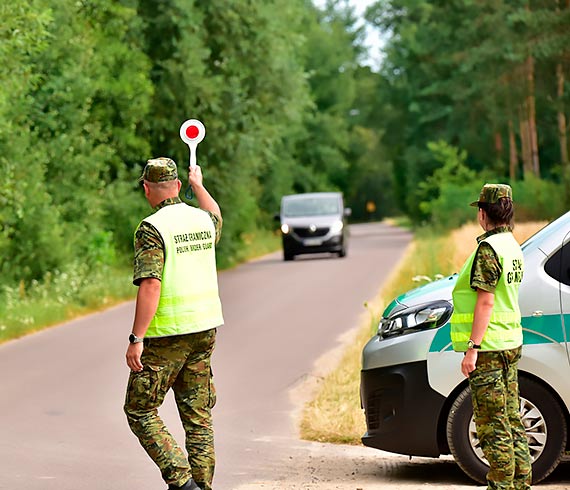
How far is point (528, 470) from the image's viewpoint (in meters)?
7.18

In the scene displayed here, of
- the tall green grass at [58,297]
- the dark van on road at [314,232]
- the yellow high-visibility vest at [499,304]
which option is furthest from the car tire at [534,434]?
the dark van on road at [314,232]

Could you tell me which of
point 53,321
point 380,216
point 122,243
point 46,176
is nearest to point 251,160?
point 122,243

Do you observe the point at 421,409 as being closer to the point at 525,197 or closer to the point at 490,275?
the point at 490,275

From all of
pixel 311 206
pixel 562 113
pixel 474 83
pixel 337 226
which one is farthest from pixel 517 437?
pixel 474 83

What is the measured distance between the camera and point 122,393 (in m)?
13.4

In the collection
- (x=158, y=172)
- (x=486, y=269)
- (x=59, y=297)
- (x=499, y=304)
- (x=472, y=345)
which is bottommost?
(x=59, y=297)

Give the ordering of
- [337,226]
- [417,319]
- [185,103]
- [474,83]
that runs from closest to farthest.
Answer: [417,319] → [185,103] → [337,226] → [474,83]

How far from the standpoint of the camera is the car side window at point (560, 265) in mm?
8227

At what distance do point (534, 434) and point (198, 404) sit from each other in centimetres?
205

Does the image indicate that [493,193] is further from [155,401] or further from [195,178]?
[155,401]

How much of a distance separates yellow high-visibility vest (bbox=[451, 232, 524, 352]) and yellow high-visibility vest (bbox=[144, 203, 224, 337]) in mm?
1180

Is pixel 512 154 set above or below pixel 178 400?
above

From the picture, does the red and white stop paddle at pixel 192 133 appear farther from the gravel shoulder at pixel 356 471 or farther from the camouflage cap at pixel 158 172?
the gravel shoulder at pixel 356 471

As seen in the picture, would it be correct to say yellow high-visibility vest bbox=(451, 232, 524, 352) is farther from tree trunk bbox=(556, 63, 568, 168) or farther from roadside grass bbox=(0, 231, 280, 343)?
tree trunk bbox=(556, 63, 568, 168)
